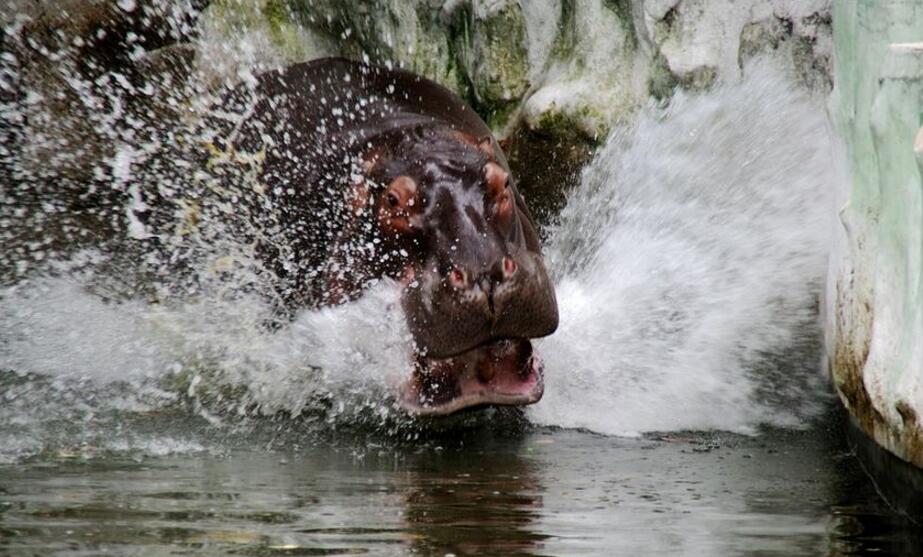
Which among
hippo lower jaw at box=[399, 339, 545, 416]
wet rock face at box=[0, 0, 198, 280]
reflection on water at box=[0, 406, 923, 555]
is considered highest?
wet rock face at box=[0, 0, 198, 280]

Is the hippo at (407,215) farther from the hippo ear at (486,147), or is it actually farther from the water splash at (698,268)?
the water splash at (698,268)

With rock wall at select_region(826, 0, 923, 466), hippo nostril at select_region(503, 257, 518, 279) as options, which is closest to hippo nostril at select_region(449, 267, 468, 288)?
hippo nostril at select_region(503, 257, 518, 279)

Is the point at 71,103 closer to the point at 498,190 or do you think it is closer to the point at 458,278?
the point at 498,190

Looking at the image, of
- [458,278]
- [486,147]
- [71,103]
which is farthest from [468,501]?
[71,103]

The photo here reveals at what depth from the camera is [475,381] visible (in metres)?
5.70

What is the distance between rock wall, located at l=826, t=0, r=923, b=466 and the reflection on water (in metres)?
0.29

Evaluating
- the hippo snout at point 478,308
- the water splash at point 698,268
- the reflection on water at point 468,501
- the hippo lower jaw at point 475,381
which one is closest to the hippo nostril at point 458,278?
the hippo snout at point 478,308

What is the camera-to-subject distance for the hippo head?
18.1 ft

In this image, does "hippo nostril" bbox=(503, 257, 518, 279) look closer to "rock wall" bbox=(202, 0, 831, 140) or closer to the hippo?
the hippo

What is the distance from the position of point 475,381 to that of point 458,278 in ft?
1.33

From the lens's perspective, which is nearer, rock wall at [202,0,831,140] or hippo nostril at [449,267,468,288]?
hippo nostril at [449,267,468,288]

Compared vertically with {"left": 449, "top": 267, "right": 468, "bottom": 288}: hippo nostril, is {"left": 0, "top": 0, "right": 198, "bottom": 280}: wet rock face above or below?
above

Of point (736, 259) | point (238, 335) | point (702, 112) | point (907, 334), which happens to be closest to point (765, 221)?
point (736, 259)

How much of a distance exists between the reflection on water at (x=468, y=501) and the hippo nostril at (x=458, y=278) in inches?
23.0
